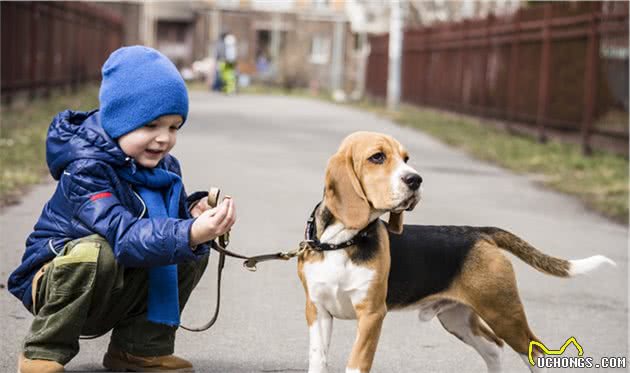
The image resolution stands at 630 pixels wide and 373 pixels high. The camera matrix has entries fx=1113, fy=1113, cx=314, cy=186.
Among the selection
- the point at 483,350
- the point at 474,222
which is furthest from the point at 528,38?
the point at 483,350

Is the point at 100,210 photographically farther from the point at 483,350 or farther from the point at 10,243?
the point at 10,243

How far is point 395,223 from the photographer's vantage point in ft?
14.9

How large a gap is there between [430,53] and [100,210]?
2722 cm

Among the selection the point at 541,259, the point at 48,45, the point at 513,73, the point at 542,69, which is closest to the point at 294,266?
the point at 541,259

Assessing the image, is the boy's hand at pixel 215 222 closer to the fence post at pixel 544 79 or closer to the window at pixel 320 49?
the fence post at pixel 544 79

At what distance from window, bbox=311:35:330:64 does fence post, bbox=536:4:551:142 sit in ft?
162

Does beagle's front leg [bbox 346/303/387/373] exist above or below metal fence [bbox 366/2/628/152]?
below

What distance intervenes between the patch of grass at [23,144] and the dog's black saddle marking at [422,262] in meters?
5.44

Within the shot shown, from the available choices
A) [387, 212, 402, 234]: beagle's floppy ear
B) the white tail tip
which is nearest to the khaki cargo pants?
[387, 212, 402, 234]: beagle's floppy ear

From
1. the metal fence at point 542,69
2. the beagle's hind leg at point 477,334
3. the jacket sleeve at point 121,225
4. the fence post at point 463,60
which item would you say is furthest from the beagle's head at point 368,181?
the fence post at point 463,60

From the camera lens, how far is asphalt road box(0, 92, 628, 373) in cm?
534

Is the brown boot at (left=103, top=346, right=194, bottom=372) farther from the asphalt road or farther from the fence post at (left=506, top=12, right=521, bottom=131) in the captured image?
the fence post at (left=506, top=12, right=521, bottom=131)

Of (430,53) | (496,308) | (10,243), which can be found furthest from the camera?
(430,53)

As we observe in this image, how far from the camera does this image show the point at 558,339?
589 cm
